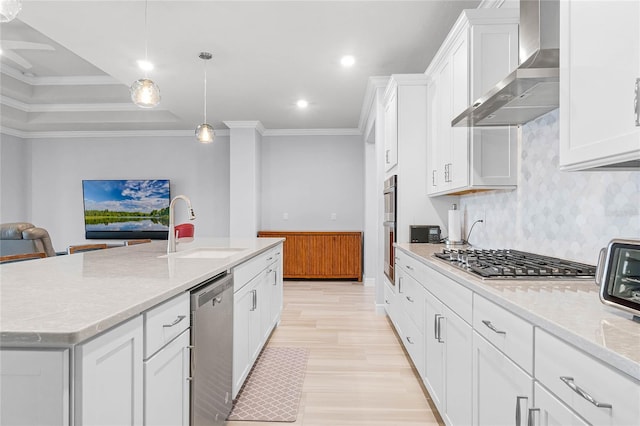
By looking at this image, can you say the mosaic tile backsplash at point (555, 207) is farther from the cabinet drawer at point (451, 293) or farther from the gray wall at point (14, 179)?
the gray wall at point (14, 179)

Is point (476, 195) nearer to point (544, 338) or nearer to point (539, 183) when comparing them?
point (539, 183)

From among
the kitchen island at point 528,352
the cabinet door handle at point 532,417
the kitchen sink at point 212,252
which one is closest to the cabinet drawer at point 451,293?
the kitchen island at point 528,352

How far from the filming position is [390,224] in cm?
383

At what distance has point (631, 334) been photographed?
833 millimetres

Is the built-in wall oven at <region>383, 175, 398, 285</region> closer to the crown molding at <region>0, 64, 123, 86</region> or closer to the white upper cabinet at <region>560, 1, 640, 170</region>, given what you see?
the white upper cabinet at <region>560, 1, 640, 170</region>

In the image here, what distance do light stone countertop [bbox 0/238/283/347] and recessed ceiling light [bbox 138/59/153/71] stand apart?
2.45m

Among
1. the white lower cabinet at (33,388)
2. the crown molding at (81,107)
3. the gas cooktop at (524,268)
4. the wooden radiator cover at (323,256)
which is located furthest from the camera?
the wooden radiator cover at (323,256)

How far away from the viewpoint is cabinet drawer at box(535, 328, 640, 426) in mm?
709

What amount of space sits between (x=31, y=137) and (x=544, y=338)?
28.8ft

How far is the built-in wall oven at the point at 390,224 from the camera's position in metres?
3.64

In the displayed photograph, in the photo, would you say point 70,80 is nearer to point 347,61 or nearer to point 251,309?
point 347,61

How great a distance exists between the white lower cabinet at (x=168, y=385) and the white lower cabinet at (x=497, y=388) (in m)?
1.11

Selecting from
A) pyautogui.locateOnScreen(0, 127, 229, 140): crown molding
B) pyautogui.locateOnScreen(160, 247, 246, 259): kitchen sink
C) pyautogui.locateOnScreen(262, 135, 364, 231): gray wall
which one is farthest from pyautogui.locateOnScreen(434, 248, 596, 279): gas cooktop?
pyautogui.locateOnScreen(0, 127, 229, 140): crown molding

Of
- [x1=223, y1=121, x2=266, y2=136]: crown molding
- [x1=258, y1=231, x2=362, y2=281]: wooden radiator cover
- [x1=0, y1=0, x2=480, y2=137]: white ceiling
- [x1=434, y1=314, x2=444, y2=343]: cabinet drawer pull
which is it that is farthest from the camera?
[x1=258, y1=231, x2=362, y2=281]: wooden radiator cover
